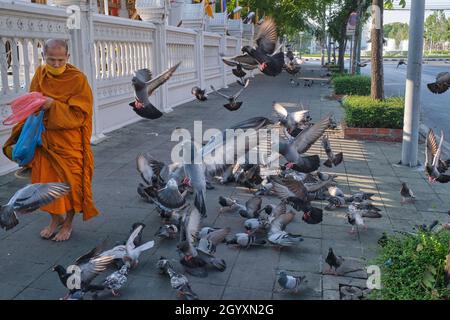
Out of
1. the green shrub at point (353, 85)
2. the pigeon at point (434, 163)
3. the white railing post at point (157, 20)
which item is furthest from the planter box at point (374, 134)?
the white railing post at point (157, 20)

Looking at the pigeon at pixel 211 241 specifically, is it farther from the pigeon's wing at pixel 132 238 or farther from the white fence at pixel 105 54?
the white fence at pixel 105 54

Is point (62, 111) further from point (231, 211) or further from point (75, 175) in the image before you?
point (231, 211)

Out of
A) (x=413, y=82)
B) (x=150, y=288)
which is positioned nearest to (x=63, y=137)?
(x=150, y=288)

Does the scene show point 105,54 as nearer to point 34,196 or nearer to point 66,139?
point 66,139

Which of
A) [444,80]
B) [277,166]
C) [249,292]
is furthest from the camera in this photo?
[277,166]

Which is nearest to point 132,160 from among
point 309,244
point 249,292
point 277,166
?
point 277,166

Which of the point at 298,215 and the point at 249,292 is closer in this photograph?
the point at 249,292

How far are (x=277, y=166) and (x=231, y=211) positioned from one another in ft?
4.36

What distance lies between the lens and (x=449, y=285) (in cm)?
301

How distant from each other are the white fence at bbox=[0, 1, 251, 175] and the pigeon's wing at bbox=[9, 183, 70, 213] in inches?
119

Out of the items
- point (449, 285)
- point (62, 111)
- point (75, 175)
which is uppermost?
point (62, 111)

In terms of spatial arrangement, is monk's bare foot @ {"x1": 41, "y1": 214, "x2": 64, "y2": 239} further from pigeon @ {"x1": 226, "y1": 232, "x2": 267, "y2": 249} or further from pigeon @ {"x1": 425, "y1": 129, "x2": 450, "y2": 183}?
pigeon @ {"x1": 425, "y1": 129, "x2": 450, "y2": 183}

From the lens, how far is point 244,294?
11.6 ft

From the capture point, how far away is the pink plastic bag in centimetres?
385
